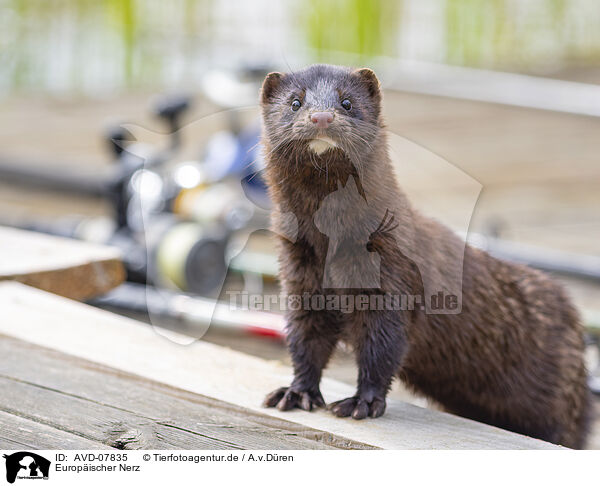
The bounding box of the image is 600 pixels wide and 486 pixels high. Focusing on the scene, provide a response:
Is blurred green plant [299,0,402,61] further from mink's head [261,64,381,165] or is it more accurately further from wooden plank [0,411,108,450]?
wooden plank [0,411,108,450]

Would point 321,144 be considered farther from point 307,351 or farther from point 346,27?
point 346,27

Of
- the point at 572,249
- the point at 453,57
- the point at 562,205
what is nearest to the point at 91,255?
the point at 572,249

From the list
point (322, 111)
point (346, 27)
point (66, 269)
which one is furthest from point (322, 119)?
point (346, 27)

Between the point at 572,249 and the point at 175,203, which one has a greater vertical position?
the point at 175,203

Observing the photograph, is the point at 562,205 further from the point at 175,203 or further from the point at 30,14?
the point at 30,14

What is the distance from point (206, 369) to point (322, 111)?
2.26 ft

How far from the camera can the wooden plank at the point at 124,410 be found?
65.3 inches

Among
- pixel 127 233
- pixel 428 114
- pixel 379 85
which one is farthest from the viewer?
pixel 428 114

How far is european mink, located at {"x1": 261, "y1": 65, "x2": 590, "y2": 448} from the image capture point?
66.4 inches

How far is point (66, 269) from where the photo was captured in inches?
104

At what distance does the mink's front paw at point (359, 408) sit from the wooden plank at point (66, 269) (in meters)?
1.09
